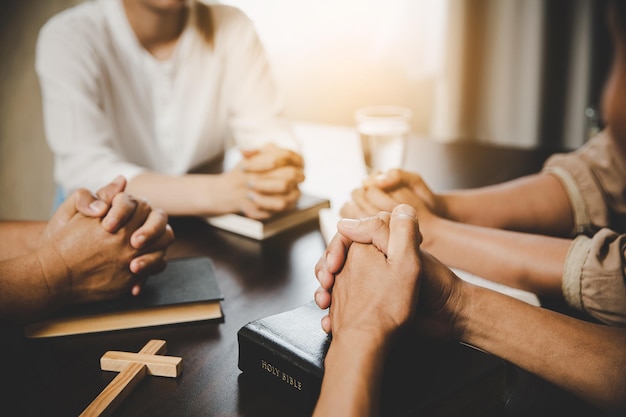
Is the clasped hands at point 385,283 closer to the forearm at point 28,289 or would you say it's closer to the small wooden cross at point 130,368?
the small wooden cross at point 130,368

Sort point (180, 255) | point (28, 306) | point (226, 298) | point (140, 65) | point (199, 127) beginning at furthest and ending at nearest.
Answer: point (199, 127)
point (140, 65)
point (180, 255)
point (226, 298)
point (28, 306)

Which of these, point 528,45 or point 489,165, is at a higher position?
point 528,45

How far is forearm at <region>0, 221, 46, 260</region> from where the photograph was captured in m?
0.93

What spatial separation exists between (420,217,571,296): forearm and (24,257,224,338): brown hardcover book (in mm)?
380

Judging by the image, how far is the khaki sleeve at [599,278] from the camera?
2.55 feet

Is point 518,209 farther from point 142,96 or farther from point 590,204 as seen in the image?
point 142,96

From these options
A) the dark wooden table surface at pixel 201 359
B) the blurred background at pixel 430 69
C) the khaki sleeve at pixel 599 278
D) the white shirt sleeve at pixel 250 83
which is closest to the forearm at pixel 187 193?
the dark wooden table surface at pixel 201 359

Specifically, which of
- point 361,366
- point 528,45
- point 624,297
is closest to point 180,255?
point 361,366

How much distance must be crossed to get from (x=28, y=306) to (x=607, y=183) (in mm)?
1017

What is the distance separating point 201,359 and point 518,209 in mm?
707

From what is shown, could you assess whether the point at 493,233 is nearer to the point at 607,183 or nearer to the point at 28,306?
the point at 607,183

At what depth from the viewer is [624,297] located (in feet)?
2.52

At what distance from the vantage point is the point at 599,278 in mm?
790

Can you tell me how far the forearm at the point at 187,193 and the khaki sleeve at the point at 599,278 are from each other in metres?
0.63
